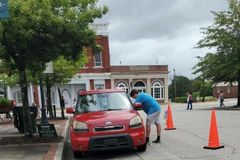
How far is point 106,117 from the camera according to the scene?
1052 centimetres

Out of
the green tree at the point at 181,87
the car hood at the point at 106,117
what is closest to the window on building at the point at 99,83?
the green tree at the point at 181,87

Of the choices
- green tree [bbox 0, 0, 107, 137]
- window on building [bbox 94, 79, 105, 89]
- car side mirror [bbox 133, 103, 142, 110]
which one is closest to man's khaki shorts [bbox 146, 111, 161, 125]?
car side mirror [bbox 133, 103, 142, 110]

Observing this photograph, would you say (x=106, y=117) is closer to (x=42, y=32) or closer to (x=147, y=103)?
(x=147, y=103)

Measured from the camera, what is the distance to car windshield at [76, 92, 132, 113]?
452 inches

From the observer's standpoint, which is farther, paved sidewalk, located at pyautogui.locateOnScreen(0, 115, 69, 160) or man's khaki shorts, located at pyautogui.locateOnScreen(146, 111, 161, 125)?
man's khaki shorts, located at pyautogui.locateOnScreen(146, 111, 161, 125)

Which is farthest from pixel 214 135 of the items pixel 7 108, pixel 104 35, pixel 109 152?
pixel 104 35

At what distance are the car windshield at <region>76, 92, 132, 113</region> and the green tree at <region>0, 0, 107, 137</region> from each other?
2190 millimetres

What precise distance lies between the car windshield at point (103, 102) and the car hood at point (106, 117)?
37 cm

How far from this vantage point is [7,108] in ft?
84.6

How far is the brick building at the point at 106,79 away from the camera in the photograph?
57.4 meters

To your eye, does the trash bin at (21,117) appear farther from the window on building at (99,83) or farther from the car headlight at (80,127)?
the window on building at (99,83)

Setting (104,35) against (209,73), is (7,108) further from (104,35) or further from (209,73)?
(104,35)

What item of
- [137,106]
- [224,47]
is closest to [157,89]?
[224,47]

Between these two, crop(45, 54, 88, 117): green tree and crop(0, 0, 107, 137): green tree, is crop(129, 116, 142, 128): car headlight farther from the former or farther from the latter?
crop(45, 54, 88, 117): green tree
